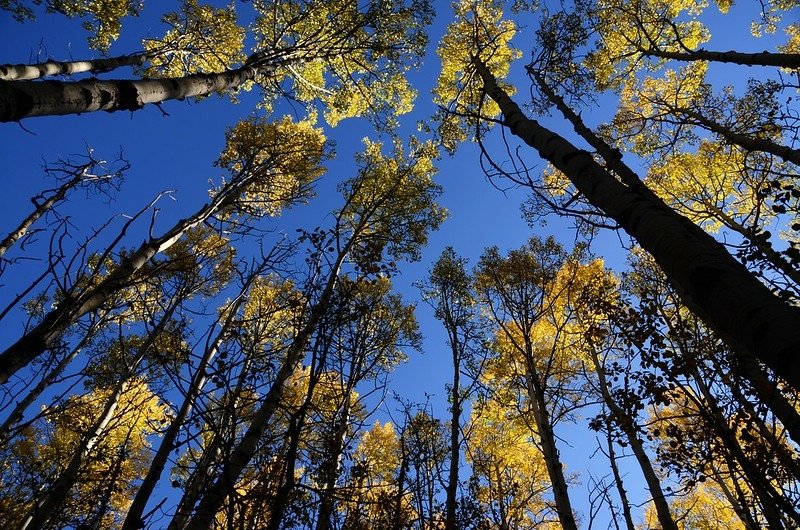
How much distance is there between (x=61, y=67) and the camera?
21.0 ft

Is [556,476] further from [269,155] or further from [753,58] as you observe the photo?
[269,155]

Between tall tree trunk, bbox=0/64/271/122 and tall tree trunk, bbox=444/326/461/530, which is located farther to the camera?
tall tree trunk, bbox=444/326/461/530

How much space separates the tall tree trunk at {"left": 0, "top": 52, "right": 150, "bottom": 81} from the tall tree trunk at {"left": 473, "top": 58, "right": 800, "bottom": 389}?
17.0 ft

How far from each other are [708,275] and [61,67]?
8745 mm

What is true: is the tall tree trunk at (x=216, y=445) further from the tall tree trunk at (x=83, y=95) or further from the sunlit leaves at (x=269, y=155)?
the sunlit leaves at (x=269, y=155)

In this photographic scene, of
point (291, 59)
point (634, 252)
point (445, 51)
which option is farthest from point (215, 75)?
point (634, 252)

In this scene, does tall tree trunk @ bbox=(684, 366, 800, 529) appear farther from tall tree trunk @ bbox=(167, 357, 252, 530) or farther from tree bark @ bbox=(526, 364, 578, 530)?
tall tree trunk @ bbox=(167, 357, 252, 530)

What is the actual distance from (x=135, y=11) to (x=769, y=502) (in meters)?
13.3

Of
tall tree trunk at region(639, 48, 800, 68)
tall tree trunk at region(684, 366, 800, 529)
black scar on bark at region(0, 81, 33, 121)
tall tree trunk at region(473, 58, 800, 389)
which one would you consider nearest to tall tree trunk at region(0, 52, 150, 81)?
black scar on bark at region(0, 81, 33, 121)

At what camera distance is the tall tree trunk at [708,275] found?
136cm

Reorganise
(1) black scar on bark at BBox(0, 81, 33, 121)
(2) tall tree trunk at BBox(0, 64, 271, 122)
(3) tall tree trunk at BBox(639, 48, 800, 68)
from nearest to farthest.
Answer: (1) black scar on bark at BBox(0, 81, 33, 121)
(2) tall tree trunk at BBox(0, 64, 271, 122)
(3) tall tree trunk at BBox(639, 48, 800, 68)

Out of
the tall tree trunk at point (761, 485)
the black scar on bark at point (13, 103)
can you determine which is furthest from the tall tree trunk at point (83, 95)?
the tall tree trunk at point (761, 485)

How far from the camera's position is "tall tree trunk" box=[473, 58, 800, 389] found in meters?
1.36

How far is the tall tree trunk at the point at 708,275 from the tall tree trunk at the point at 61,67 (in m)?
5.19
